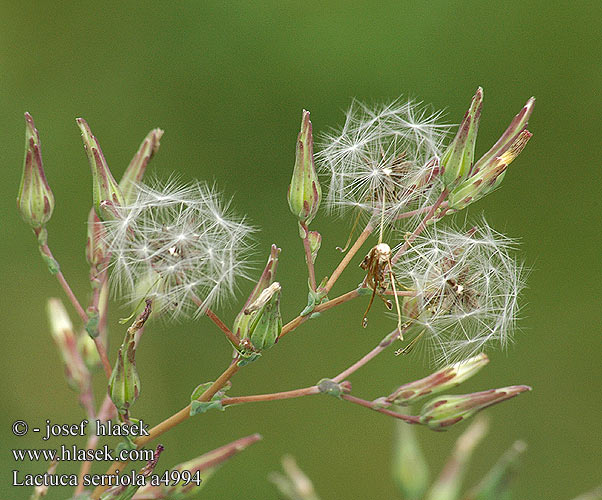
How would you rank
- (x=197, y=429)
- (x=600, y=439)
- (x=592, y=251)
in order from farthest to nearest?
(x=592, y=251) < (x=600, y=439) < (x=197, y=429)

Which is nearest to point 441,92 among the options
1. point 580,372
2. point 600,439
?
point 580,372

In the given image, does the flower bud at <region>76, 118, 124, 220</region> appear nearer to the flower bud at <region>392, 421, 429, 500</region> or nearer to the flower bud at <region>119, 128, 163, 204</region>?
the flower bud at <region>119, 128, 163, 204</region>

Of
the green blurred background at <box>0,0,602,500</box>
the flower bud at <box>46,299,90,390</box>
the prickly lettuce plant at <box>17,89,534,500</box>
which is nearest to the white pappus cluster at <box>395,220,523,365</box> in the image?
the prickly lettuce plant at <box>17,89,534,500</box>

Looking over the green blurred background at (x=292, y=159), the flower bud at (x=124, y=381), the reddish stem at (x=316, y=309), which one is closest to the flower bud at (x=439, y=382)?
the reddish stem at (x=316, y=309)

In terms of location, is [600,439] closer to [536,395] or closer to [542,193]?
[536,395]

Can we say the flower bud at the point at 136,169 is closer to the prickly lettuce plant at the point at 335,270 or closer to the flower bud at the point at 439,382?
the prickly lettuce plant at the point at 335,270

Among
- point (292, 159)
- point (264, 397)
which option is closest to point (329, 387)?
point (264, 397)

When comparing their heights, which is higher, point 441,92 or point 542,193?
point 441,92
